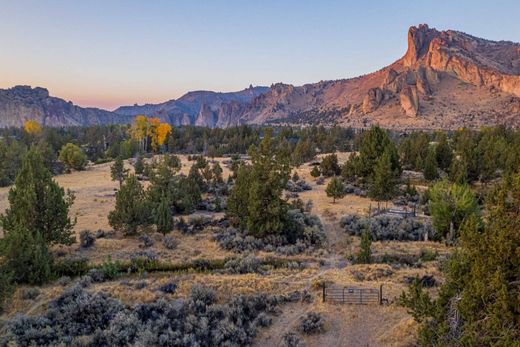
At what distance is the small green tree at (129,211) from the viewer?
24406mm

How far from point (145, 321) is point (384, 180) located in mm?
24327

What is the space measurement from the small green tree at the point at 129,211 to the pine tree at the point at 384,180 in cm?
1916

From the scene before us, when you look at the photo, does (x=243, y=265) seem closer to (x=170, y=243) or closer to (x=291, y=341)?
(x=170, y=243)

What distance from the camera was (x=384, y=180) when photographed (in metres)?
32.6

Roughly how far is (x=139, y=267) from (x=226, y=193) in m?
21.5

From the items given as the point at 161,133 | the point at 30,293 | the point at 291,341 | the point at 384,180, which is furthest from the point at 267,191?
the point at 161,133

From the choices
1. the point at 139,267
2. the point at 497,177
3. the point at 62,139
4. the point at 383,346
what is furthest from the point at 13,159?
the point at 497,177

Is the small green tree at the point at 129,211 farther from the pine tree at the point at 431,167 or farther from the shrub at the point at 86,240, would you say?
the pine tree at the point at 431,167

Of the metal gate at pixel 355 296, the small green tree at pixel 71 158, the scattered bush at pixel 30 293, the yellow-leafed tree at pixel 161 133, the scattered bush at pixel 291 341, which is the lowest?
the scattered bush at pixel 291 341

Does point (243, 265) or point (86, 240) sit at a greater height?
point (86, 240)

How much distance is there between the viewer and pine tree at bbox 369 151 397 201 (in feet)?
106

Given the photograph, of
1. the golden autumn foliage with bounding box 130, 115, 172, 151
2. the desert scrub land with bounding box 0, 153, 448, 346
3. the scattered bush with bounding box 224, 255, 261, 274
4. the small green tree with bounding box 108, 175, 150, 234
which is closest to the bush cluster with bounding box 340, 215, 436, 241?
the desert scrub land with bounding box 0, 153, 448, 346

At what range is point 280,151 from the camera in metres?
25.3

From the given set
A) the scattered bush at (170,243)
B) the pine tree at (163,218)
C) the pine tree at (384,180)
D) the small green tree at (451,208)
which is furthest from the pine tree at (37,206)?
the pine tree at (384,180)
